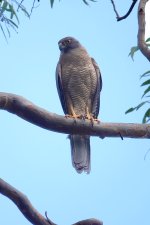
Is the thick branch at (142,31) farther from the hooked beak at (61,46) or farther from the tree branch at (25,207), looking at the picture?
the hooked beak at (61,46)

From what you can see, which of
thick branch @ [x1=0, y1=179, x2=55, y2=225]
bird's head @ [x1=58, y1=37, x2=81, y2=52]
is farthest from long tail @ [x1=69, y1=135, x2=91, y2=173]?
thick branch @ [x1=0, y1=179, x2=55, y2=225]

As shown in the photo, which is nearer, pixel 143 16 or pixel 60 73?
pixel 143 16

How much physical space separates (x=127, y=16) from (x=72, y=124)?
52 cm

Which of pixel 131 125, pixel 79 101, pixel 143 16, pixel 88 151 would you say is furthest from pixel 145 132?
pixel 79 101

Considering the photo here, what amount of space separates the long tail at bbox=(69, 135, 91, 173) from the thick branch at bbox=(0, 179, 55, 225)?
1.16 m

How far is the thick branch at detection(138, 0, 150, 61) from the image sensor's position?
2.11 meters

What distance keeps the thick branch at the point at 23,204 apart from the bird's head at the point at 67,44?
2395 millimetres

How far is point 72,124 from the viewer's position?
2.16 metres

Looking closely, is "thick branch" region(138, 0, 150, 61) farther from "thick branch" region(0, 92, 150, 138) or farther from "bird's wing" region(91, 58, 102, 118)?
"bird's wing" region(91, 58, 102, 118)

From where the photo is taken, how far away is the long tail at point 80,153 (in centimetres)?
331

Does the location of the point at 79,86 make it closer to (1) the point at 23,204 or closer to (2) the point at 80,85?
(2) the point at 80,85

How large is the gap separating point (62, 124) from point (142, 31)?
535 mm

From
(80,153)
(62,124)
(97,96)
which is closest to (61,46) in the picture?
(97,96)

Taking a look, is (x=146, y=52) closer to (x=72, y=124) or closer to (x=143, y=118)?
(x=72, y=124)
